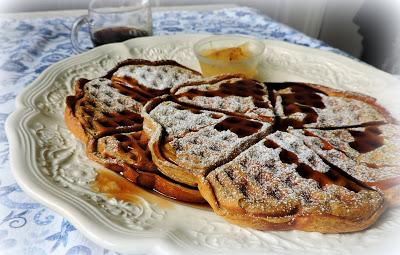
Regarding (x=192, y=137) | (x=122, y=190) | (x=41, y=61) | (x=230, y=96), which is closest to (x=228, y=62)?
(x=230, y=96)

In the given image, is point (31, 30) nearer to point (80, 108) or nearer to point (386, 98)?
point (80, 108)

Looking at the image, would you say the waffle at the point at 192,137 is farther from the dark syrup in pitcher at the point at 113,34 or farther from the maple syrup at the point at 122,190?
the dark syrup in pitcher at the point at 113,34

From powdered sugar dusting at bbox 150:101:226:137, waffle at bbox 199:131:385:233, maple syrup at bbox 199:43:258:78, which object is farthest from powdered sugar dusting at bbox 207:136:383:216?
maple syrup at bbox 199:43:258:78

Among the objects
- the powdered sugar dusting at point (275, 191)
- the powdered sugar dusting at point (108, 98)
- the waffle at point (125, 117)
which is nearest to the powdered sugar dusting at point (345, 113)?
the powdered sugar dusting at point (275, 191)

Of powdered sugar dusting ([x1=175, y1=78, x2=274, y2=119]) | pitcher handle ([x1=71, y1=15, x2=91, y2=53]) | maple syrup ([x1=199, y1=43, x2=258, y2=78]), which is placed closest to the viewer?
powdered sugar dusting ([x1=175, y1=78, x2=274, y2=119])

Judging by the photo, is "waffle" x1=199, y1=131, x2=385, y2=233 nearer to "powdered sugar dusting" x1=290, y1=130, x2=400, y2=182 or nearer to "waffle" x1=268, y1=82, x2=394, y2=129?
"powdered sugar dusting" x1=290, y1=130, x2=400, y2=182

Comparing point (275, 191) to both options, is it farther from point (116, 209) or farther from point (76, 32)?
point (76, 32)
